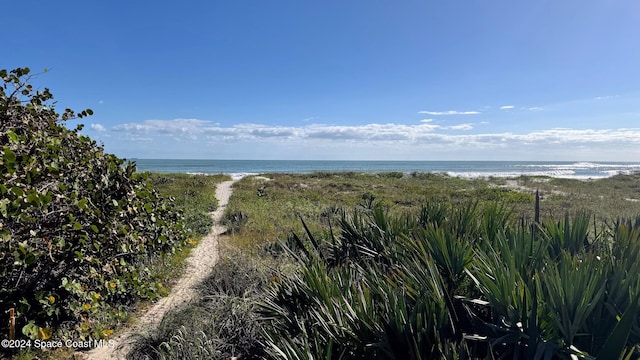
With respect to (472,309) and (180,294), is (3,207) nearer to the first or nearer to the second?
(472,309)

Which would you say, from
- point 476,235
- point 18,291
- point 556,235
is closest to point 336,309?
A: point 476,235

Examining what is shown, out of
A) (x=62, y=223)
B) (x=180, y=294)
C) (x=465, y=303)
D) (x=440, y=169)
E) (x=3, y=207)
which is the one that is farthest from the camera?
(x=440, y=169)

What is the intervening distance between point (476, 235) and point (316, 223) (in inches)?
392

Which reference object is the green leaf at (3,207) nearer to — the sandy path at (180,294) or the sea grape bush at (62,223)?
the sea grape bush at (62,223)

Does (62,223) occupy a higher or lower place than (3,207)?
lower

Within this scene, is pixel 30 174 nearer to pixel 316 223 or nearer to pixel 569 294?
pixel 569 294

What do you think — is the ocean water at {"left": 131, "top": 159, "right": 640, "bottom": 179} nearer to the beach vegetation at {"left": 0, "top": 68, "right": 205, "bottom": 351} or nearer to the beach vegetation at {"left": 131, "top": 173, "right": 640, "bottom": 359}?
the beach vegetation at {"left": 0, "top": 68, "right": 205, "bottom": 351}

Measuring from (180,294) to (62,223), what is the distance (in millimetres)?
3850

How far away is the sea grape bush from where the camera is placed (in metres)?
3.11

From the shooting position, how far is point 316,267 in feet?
10.4

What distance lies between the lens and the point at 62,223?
3.47 meters

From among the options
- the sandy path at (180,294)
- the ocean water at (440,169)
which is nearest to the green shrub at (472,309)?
the sandy path at (180,294)

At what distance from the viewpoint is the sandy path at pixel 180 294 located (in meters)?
4.78

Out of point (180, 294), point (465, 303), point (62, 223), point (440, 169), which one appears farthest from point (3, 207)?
point (440, 169)
